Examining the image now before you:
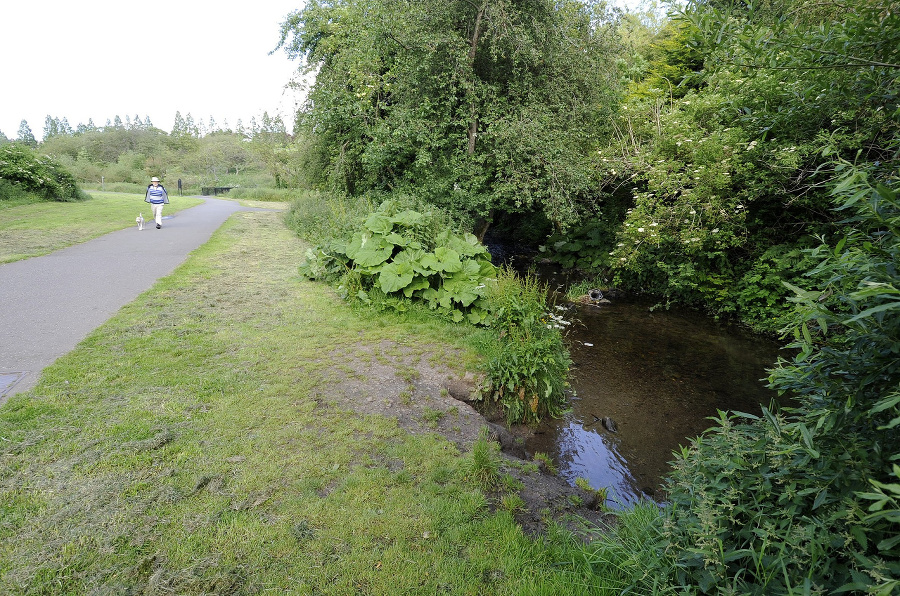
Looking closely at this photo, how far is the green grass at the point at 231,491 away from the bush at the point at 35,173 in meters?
18.1

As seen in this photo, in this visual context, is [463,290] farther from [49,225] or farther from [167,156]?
[167,156]

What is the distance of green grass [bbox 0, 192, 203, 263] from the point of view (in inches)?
368

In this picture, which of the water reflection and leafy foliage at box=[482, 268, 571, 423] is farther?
leafy foliage at box=[482, 268, 571, 423]

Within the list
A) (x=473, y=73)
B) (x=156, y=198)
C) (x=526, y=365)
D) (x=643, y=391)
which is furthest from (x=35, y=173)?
(x=643, y=391)

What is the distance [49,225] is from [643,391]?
16.2 m

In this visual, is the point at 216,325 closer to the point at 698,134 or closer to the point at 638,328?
the point at 638,328

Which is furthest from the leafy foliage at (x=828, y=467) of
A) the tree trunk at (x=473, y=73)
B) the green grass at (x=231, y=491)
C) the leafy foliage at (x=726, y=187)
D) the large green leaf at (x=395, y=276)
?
the tree trunk at (x=473, y=73)

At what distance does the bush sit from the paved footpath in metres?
9.90

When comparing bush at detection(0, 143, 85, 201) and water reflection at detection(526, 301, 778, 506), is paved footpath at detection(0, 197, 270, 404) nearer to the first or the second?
water reflection at detection(526, 301, 778, 506)

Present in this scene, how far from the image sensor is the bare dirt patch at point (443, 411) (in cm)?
341

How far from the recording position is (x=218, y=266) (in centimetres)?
917

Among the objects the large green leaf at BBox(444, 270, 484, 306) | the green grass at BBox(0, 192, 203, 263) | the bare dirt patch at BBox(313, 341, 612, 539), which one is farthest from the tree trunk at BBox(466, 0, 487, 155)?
the green grass at BBox(0, 192, 203, 263)

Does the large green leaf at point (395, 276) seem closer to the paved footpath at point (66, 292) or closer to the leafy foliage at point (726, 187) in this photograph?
the paved footpath at point (66, 292)

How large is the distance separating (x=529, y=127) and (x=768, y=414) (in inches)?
338
